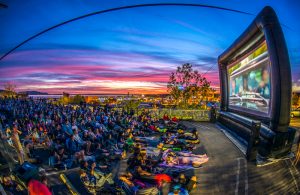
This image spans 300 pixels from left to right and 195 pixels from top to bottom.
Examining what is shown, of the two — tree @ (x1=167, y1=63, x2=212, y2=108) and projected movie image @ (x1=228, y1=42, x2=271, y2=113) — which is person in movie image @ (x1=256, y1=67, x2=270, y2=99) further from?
tree @ (x1=167, y1=63, x2=212, y2=108)

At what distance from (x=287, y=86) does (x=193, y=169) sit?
190 inches

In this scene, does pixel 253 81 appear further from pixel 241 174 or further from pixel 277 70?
pixel 241 174

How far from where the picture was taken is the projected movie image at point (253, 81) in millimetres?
10892

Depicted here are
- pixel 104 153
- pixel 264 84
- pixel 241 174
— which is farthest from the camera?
Answer: pixel 264 84

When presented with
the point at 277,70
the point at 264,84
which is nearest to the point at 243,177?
the point at 277,70

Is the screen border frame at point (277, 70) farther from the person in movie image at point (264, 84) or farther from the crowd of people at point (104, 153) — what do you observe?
the crowd of people at point (104, 153)

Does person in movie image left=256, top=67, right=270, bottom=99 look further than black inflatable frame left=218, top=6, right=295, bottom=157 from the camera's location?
Yes

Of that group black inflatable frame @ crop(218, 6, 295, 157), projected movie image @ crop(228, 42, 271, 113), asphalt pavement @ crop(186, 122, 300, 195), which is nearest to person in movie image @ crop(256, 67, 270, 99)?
projected movie image @ crop(228, 42, 271, 113)

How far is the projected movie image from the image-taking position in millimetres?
10892

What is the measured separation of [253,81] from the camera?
12.9 metres

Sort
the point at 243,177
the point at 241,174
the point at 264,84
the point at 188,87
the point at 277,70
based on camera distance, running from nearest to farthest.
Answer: the point at 243,177
the point at 241,174
the point at 277,70
the point at 264,84
the point at 188,87

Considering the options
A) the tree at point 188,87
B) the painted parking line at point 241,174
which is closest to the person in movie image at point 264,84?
the painted parking line at point 241,174

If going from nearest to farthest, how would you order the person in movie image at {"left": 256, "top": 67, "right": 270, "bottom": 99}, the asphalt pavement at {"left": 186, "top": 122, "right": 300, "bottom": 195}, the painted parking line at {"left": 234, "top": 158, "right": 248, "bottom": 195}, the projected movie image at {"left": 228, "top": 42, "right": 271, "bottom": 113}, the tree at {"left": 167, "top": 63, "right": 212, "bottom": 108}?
the asphalt pavement at {"left": 186, "top": 122, "right": 300, "bottom": 195}
the painted parking line at {"left": 234, "top": 158, "right": 248, "bottom": 195}
the person in movie image at {"left": 256, "top": 67, "right": 270, "bottom": 99}
the projected movie image at {"left": 228, "top": 42, "right": 271, "bottom": 113}
the tree at {"left": 167, "top": 63, "right": 212, "bottom": 108}

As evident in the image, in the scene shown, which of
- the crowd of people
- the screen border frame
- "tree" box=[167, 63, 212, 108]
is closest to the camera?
the crowd of people
